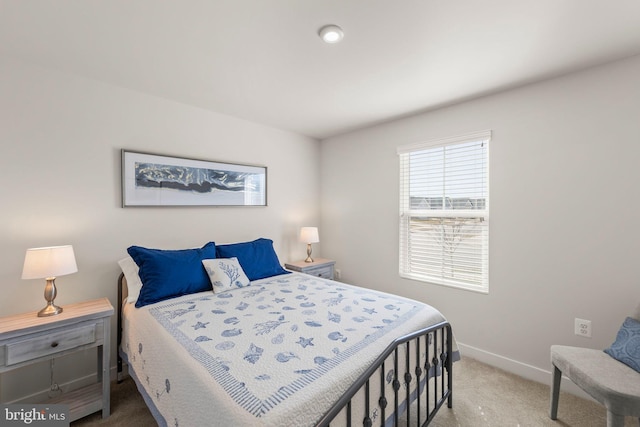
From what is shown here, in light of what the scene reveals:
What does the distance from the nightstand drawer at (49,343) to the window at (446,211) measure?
2.86m

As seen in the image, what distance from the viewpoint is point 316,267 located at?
3.49 m

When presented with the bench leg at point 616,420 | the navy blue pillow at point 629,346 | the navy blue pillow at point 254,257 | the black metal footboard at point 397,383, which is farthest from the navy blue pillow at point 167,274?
the navy blue pillow at point 629,346

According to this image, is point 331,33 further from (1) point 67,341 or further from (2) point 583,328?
(2) point 583,328

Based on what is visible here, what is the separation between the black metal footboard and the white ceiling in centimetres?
179

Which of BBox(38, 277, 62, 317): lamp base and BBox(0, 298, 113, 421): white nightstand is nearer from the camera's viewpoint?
BBox(0, 298, 113, 421): white nightstand

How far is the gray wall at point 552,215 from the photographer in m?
1.94

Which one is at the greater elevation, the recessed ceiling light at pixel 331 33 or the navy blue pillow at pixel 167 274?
the recessed ceiling light at pixel 331 33

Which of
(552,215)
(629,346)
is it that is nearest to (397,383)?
(629,346)

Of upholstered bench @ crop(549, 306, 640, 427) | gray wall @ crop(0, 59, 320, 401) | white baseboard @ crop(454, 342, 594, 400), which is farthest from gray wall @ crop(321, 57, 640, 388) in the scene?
gray wall @ crop(0, 59, 320, 401)

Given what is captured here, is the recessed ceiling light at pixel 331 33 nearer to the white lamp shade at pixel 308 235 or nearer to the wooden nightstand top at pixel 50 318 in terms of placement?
the white lamp shade at pixel 308 235

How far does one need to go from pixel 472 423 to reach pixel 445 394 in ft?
0.73

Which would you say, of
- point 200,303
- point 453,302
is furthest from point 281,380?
point 453,302

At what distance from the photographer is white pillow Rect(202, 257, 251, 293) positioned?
2297 mm

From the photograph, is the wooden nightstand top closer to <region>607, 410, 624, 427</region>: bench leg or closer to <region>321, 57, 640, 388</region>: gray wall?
<region>321, 57, 640, 388</region>: gray wall
